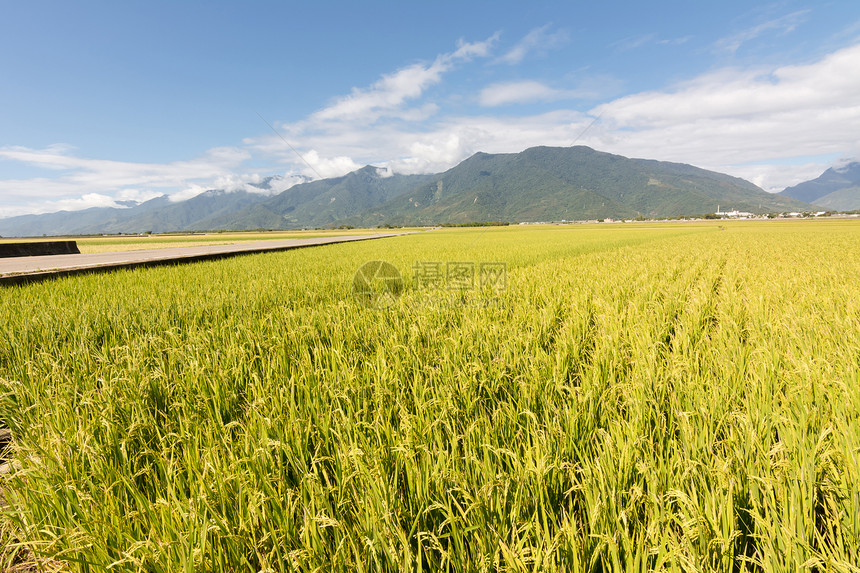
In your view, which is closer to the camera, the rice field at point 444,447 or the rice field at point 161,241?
the rice field at point 444,447

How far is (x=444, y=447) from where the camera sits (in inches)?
65.9

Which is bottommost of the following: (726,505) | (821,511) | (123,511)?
(821,511)

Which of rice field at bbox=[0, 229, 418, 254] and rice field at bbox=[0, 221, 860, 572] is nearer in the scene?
rice field at bbox=[0, 221, 860, 572]

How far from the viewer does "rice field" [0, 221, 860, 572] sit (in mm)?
1121

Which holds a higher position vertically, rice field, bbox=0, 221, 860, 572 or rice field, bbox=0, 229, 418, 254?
rice field, bbox=0, 229, 418, 254

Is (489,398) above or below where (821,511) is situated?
above

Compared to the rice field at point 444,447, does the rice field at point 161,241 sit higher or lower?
higher

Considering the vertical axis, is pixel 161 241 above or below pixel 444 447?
above

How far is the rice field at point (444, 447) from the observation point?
1.12 m

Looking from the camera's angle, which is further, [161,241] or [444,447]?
[161,241]

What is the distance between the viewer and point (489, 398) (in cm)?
233

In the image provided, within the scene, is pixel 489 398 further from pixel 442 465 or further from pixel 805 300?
pixel 805 300

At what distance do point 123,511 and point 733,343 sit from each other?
412 centimetres

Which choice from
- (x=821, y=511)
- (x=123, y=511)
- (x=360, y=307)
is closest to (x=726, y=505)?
(x=821, y=511)
